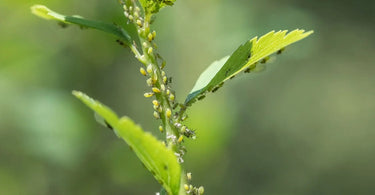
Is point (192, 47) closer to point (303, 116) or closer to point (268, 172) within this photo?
point (268, 172)

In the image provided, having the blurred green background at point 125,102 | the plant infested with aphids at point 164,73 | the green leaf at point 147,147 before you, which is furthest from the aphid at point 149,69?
the blurred green background at point 125,102

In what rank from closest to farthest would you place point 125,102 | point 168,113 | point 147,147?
point 147,147, point 168,113, point 125,102

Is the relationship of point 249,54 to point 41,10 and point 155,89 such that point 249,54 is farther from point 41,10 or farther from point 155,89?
point 41,10

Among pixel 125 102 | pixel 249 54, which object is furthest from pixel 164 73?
pixel 125 102

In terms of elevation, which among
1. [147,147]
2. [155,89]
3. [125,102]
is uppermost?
[125,102]

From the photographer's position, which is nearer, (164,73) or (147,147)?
(147,147)

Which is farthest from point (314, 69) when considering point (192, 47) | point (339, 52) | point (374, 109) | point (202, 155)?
point (202, 155)
